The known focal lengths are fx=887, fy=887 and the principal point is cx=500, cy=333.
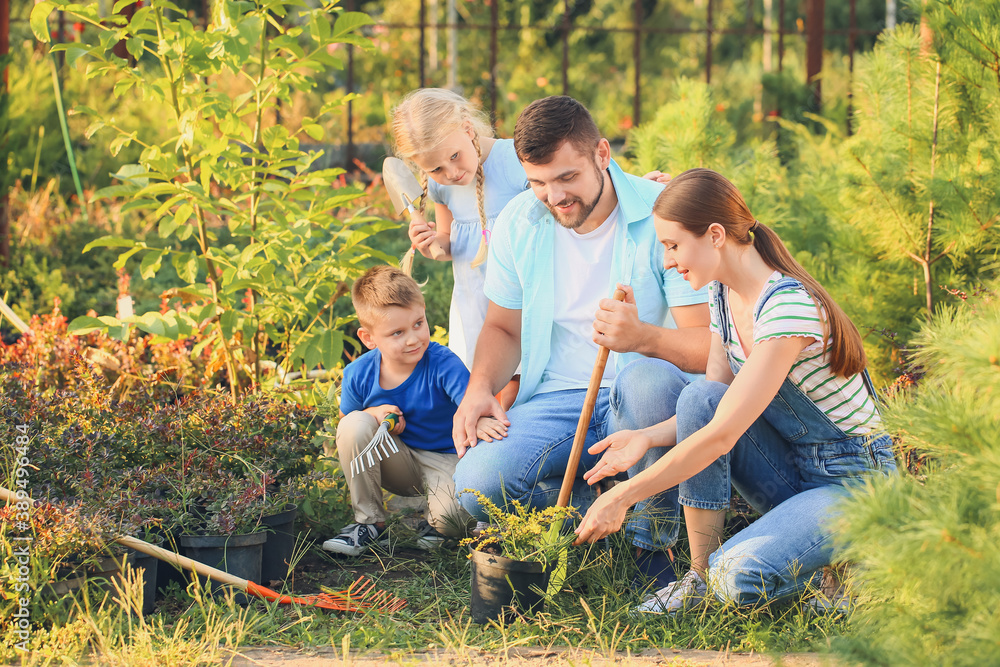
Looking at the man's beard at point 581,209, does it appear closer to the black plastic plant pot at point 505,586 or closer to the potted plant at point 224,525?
the black plastic plant pot at point 505,586

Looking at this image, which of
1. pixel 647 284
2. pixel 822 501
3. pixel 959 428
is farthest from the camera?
pixel 647 284

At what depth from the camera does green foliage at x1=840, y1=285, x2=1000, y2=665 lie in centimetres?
131

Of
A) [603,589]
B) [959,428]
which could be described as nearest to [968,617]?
[959,428]

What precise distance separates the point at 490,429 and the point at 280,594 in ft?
2.43

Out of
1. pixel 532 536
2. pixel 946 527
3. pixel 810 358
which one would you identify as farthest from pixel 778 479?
pixel 946 527

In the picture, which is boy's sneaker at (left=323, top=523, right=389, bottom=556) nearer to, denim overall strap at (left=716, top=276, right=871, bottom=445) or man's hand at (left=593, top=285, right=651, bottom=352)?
man's hand at (left=593, top=285, right=651, bottom=352)

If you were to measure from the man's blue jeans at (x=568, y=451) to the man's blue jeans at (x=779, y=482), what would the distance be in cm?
14

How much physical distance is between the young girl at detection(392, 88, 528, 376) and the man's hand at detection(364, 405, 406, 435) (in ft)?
1.27

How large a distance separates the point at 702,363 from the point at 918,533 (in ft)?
4.08

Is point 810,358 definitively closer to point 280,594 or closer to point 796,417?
point 796,417

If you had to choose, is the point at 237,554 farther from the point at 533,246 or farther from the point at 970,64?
the point at 970,64

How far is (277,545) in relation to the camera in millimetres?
2613

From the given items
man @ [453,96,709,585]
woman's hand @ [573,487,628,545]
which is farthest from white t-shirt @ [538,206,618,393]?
woman's hand @ [573,487,628,545]

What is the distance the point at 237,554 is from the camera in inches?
95.8
